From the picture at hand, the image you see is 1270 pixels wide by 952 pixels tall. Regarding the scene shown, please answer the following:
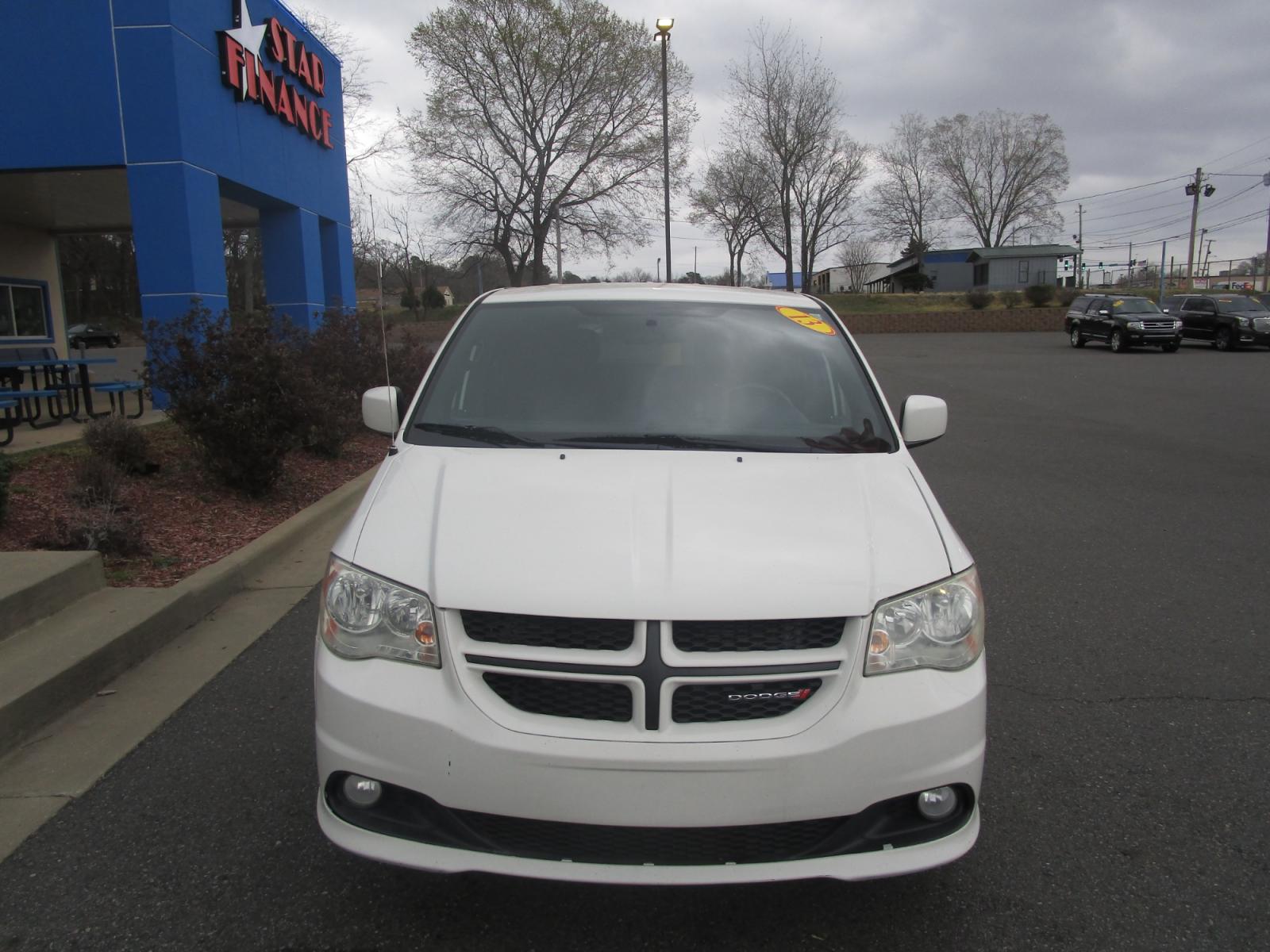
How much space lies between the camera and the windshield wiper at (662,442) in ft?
10.3

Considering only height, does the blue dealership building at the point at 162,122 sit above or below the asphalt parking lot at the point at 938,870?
above

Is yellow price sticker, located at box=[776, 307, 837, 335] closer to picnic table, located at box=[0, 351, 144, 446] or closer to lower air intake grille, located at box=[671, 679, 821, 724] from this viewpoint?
lower air intake grille, located at box=[671, 679, 821, 724]

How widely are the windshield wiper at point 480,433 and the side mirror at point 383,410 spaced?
26cm

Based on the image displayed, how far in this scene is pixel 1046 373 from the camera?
2181cm

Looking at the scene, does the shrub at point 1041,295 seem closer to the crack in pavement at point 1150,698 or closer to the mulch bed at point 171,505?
the mulch bed at point 171,505

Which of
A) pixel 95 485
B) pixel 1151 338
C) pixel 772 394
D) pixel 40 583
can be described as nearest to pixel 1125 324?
pixel 1151 338

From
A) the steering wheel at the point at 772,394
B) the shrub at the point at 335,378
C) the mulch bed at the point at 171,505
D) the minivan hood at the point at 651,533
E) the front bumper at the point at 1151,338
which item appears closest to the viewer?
the minivan hood at the point at 651,533

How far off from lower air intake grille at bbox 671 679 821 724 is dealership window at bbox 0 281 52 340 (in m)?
18.2

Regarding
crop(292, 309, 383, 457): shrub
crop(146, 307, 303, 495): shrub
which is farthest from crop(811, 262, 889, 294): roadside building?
crop(146, 307, 303, 495): shrub

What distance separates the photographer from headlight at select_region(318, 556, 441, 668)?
7.74 feet

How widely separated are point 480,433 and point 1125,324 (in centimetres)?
2949

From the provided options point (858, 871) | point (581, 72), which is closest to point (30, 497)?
point (858, 871)

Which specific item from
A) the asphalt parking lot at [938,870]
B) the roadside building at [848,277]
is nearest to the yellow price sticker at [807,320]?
the asphalt parking lot at [938,870]

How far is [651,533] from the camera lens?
98.0 inches
